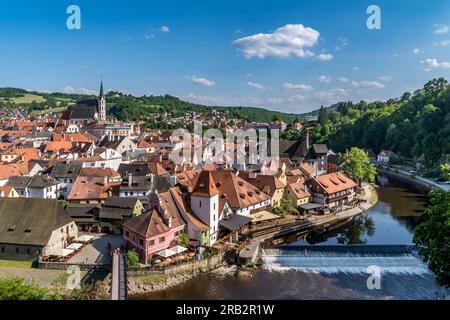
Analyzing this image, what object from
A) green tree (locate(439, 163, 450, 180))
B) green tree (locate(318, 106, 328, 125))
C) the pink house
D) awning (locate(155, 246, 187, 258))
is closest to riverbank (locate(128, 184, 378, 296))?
awning (locate(155, 246, 187, 258))

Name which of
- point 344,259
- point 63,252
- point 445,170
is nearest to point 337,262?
point 344,259

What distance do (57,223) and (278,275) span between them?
626 inches

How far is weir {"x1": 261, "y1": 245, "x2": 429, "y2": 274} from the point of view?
83.3ft

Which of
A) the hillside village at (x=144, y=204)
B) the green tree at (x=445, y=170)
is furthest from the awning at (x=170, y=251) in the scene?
the green tree at (x=445, y=170)

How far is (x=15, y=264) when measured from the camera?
2414cm

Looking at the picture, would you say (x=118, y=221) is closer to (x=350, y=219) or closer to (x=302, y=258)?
(x=302, y=258)

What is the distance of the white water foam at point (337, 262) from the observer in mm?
25141

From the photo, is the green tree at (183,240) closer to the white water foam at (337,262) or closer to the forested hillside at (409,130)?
the white water foam at (337,262)

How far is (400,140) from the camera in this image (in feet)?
269

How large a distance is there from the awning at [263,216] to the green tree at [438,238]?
13.8 meters

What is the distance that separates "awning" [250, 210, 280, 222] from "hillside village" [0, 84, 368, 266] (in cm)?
10

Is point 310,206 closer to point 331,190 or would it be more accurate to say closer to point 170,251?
point 331,190

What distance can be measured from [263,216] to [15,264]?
19602 millimetres
